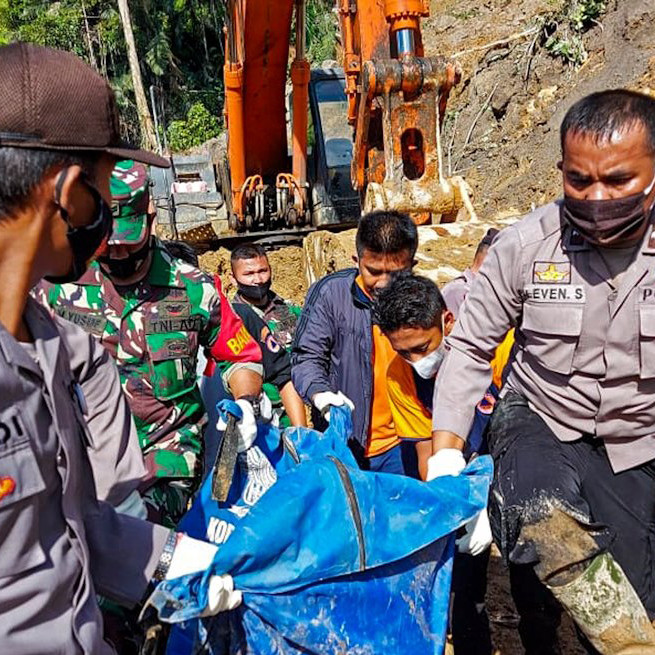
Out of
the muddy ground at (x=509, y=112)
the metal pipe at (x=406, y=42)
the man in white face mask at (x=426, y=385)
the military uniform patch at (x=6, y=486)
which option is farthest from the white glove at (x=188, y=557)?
the metal pipe at (x=406, y=42)

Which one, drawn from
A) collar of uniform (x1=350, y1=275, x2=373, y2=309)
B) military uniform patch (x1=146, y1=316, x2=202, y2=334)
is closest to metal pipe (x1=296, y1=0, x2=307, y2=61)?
collar of uniform (x1=350, y1=275, x2=373, y2=309)

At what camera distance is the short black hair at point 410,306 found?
281 centimetres

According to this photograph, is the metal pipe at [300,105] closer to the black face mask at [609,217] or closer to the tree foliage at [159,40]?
the black face mask at [609,217]

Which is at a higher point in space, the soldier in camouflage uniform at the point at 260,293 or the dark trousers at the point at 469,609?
the soldier in camouflage uniform at the point at 260,293

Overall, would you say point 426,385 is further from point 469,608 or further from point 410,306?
point 469,608

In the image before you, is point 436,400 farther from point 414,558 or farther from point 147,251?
point 147,251

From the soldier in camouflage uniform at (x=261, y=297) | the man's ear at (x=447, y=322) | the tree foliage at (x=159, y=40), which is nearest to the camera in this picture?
the man's ear at (x=447, y=322)

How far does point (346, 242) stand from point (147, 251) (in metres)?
3.73

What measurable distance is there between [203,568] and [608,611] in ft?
3.23

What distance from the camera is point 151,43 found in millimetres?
27109

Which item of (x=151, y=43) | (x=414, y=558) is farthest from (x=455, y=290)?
(x=151, y=43)

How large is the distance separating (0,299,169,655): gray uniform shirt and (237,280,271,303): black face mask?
2.86m

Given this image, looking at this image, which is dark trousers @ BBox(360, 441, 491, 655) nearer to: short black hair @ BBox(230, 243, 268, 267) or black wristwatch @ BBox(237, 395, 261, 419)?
black wristwatch @ BBox(237, 395, 261, 419)

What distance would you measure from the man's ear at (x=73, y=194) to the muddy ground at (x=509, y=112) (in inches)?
156
